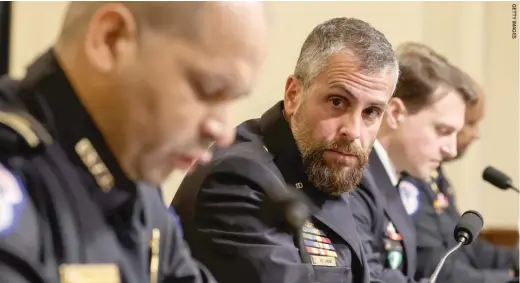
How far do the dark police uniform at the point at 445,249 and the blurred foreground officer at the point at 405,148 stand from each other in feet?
0.16

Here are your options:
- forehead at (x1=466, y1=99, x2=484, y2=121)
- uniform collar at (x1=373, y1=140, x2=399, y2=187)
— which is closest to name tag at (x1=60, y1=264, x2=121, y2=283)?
uniform collar at (x1=373, y1=140, x2=399, y2=187)

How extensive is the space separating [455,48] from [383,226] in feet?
2.57

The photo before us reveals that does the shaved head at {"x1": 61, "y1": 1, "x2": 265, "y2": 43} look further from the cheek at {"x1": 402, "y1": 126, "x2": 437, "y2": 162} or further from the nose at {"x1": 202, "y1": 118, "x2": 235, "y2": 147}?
the cheek at {"x1": 402, "y1": 126, "x2": 437, "y2": 162}

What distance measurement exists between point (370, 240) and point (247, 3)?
70 centimetres

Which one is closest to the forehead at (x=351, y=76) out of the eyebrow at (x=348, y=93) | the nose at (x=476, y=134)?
the eyebrow at (x=348, y=93)

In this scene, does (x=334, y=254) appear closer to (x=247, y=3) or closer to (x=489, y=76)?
(x=247, y=3)

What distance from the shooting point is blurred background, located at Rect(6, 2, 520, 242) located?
39.2 inches

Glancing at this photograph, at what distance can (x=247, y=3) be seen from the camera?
0.63 m

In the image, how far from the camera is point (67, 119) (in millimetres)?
615

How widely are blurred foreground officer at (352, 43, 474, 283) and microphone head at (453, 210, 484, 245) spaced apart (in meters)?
0.13

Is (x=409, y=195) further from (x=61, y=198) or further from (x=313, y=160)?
(x=61, y=198)

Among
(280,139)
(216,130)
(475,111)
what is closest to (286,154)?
(280,139)

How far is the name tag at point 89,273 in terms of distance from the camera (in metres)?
0.58

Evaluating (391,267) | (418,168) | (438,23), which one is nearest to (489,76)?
(438,23)
